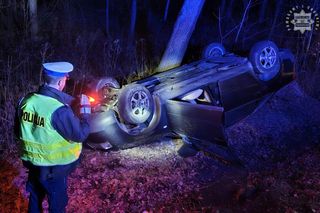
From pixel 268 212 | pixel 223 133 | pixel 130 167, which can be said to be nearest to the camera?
pixel 268 212

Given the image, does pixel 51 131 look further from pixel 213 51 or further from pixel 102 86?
pixel 213 51

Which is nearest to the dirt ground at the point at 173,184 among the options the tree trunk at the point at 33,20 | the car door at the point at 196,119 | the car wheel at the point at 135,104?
the car door at the point at 196,119

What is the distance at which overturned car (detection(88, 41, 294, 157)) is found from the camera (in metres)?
4.79

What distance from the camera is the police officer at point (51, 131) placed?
3006 millimetres

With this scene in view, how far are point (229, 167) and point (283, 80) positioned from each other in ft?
7.15

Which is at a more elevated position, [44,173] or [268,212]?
[44,173]

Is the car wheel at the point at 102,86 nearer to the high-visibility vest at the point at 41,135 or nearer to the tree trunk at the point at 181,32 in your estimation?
the high-visibility vest at the point at 41,135

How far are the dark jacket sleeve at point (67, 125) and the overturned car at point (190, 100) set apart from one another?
1.57 meters

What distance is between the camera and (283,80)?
667 centimetres

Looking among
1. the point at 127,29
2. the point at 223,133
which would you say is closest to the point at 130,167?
the point at 223,133

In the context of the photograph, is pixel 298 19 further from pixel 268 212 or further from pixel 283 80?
pixel 268 212

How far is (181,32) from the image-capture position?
8086mm

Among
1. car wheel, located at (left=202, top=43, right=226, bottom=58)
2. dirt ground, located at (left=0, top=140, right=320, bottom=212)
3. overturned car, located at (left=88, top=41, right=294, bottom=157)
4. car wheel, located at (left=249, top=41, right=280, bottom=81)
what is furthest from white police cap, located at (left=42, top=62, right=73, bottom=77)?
car wheel, located at (left=202, top=43, right=226, bottom=58)

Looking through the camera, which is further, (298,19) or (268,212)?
(298,19)
